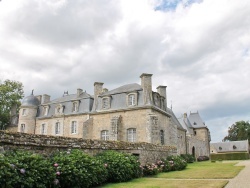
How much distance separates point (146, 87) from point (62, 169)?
1554 cm

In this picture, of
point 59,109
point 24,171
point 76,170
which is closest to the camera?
point 24,171

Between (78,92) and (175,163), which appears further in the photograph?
(78,92)

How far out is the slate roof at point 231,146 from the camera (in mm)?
50469

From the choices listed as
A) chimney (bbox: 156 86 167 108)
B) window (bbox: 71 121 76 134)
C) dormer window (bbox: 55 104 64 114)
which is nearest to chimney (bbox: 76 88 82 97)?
dormer window (bbox: 55 104 64 114)

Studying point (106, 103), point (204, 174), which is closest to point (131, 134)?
point (106, 103)

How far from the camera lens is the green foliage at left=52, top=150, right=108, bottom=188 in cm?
672

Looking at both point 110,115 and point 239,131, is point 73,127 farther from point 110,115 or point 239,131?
point 239,131

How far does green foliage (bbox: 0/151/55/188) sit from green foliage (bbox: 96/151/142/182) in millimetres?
2991

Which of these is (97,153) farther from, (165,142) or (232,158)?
(232,158)

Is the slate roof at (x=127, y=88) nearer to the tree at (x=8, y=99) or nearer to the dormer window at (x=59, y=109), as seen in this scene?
the dormer window at (x=59, y=109)

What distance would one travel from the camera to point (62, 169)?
6.70 meters

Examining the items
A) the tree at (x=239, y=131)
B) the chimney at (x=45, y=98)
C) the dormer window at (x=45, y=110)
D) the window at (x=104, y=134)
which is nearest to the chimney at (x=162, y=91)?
the window at (x=104, y=134)

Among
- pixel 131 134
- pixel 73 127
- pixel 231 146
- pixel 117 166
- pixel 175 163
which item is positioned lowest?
pixel 175 163

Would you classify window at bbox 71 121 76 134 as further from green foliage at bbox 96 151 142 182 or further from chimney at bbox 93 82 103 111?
green foliage at bbox 96 151 142 182
